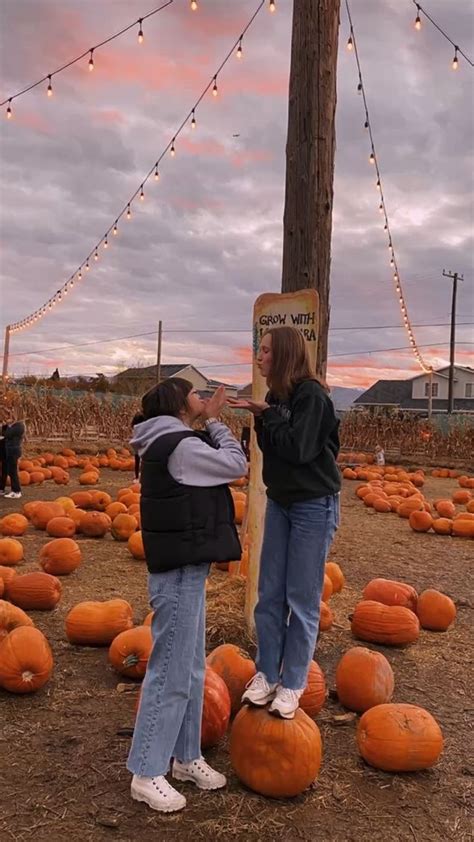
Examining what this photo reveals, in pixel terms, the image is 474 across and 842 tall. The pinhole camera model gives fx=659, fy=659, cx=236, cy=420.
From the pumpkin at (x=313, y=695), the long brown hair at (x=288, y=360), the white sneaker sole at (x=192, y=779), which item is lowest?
the white sneaker sole at (x=192, y=779)

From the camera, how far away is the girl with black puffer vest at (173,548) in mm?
2592

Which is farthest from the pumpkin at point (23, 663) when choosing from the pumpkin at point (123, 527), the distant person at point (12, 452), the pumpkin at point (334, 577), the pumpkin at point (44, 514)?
the distant person at point (12, 452)

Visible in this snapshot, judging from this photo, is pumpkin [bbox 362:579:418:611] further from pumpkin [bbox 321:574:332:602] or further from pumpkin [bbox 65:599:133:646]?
pumpkin [bbox 65:599:133:646]

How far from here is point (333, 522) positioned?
296 cm

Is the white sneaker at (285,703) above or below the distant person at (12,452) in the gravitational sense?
below

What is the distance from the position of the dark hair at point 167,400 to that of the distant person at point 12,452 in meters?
8.50

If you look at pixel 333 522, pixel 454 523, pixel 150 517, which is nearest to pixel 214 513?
pixel 150 517

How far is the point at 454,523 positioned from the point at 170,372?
6094 cm

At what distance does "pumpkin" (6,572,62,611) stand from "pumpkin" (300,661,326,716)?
2416mm

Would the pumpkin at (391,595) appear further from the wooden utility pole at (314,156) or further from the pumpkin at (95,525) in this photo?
the pumpkin at (95,525)

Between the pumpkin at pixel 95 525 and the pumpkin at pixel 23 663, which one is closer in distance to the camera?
the pumpkin at pixel 23 663

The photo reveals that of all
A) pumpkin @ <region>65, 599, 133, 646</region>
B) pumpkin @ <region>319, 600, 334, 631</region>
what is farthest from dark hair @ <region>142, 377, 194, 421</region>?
pumpkin @ <region>319, 600, 334, 631</region>

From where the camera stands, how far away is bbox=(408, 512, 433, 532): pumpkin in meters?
9.44

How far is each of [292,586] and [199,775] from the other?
2.91ft
